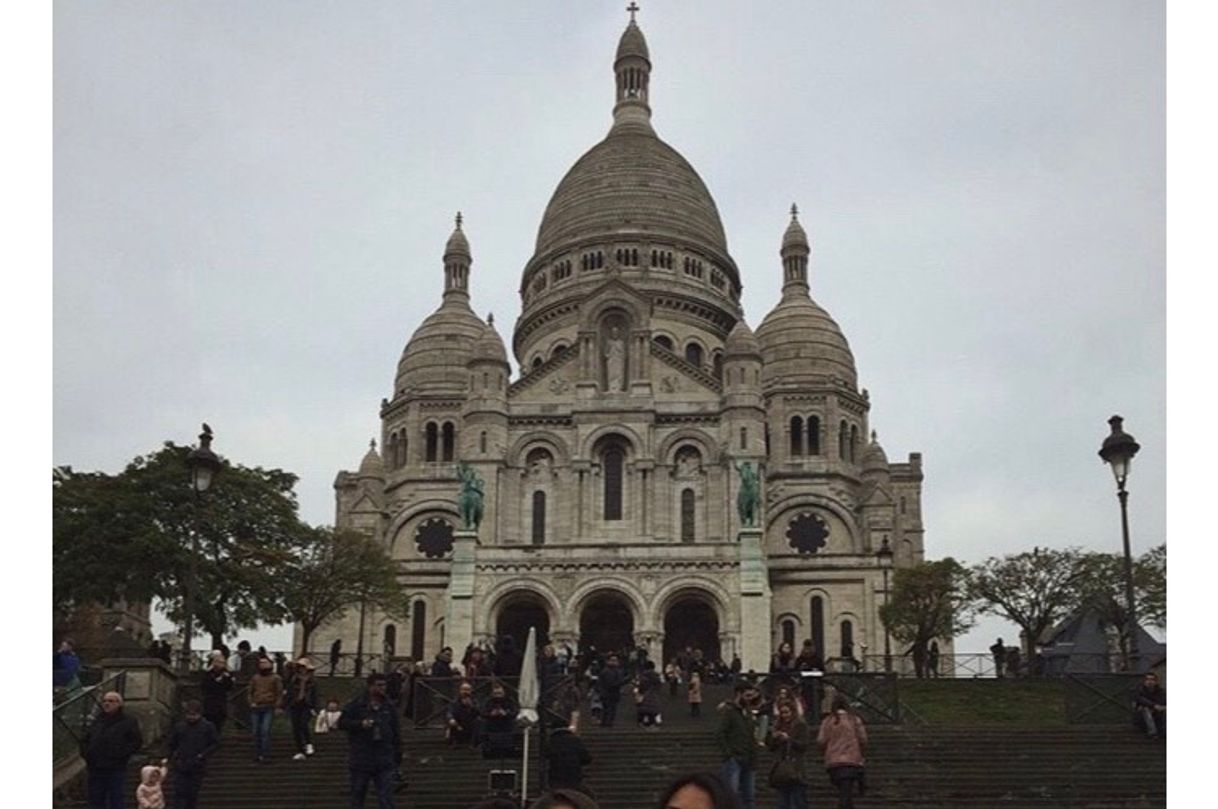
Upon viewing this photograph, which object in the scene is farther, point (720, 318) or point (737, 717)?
point (720, 318)

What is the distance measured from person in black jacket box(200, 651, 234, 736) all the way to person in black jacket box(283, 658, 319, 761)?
87 cm

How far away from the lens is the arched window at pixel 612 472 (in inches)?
2289

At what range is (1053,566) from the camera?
1911 inches

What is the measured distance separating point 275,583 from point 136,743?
2871cm

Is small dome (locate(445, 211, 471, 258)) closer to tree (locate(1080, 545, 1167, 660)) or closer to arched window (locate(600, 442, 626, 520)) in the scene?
arched window (locate(600, 442, 626, 520))

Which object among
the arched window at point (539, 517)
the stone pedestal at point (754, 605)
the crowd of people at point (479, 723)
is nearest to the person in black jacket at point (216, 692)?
the crowd of people at point (479, 723)

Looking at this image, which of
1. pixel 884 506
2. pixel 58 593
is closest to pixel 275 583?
pixel 58 593

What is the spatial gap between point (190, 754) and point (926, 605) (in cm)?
3910

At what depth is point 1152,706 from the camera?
2312 cm

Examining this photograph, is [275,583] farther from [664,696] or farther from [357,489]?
[357,489]

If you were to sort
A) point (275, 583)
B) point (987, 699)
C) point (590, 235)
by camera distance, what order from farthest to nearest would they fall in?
point (590, 235), point (275, 583), point (987, 699)

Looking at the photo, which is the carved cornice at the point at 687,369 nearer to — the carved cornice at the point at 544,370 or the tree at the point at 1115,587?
the carved cornice at the point at 544,370

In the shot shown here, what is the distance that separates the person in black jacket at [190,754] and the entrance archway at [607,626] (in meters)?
37.0

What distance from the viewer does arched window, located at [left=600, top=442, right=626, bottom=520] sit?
58.1 metres
